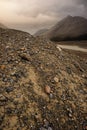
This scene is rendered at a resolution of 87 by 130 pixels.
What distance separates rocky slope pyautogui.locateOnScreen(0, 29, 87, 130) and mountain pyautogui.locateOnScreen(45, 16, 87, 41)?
89.0 feet

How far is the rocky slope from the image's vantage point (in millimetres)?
4387

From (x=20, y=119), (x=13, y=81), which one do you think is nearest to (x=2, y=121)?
(x=20, y=119)

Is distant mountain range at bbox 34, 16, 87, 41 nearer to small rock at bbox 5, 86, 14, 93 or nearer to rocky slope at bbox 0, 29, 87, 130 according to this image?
rocky slope at bbox 0, 29, 87, 130

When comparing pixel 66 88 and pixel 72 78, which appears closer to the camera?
pixel 66 88

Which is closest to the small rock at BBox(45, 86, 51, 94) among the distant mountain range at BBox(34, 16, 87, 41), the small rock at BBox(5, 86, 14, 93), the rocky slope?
the rocky slope

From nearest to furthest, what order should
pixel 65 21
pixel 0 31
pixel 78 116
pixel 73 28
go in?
pixel 78 116 → pixel 0 31 → pixel 73 28 → pixel 65 21

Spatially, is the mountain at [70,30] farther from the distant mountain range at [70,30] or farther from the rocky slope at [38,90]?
the rocky slope at [38,90]

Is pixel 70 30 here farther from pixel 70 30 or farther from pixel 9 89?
pixel 9 89

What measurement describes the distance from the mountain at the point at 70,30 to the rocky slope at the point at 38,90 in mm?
27128

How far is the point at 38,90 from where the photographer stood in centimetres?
504

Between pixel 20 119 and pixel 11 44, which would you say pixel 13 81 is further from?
pixel 11 44

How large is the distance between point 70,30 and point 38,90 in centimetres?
3247

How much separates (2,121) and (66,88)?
206cm

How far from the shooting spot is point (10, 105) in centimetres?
446
